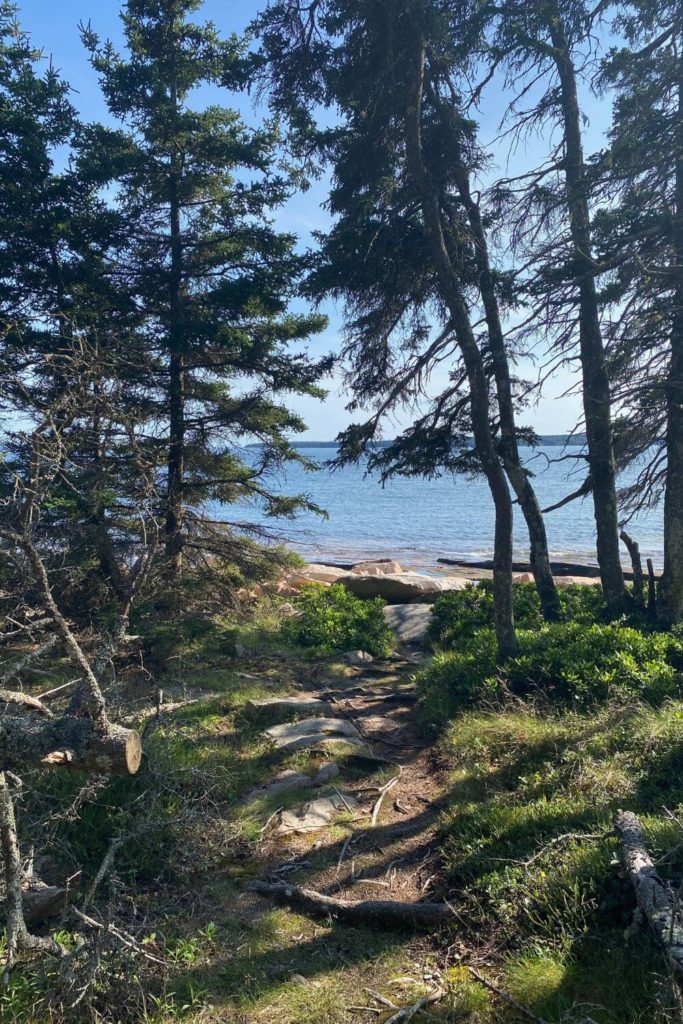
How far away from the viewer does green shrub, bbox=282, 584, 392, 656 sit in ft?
36.4

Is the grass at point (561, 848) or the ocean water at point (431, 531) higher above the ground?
the ocean water at point (431, 531)

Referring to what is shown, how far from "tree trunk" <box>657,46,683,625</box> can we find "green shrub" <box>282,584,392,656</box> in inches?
166

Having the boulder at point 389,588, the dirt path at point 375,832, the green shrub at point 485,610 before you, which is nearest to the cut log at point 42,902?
the dirt path at point 375,832

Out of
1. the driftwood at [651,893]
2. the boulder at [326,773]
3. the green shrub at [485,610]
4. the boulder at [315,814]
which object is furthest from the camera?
the green shrub at [485,610]

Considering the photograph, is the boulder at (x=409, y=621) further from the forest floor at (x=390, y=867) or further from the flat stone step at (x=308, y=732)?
the forest floor at (x=390, y=867)

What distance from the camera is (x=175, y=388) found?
32.9 ft

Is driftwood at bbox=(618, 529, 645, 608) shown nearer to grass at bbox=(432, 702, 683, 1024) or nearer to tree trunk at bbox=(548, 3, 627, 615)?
tree trunk at bbox=(548, 3, 627, 615)

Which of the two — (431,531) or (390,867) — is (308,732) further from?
(431,531)

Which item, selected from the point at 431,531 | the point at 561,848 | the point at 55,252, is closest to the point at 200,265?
the point at 55,252

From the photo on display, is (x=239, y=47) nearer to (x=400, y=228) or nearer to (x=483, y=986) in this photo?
(x=400, y=228)

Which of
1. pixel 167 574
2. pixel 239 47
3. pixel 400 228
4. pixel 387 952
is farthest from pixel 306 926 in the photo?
pixel 239 47

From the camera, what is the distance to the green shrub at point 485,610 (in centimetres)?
1102

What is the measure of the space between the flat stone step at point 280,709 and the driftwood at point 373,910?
120 inches

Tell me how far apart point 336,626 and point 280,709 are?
3.71 meters
